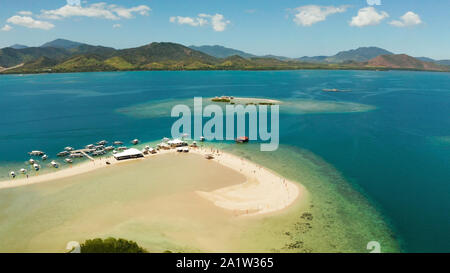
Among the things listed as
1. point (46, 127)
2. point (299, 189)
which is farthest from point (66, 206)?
point (46, 127)

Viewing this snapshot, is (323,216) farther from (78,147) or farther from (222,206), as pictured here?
(78,147)

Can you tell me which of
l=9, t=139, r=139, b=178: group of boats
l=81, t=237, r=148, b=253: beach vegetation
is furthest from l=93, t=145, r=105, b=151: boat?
l=81, t=237, r=148, b=253: beach vegetation

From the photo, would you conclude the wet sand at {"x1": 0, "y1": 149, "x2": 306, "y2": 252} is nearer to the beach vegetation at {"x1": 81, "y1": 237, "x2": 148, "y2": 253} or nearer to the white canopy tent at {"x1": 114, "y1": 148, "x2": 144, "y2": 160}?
the white canopy tent at {"x1": 114, "y1": 148, "x2": 144, "y2": 160}

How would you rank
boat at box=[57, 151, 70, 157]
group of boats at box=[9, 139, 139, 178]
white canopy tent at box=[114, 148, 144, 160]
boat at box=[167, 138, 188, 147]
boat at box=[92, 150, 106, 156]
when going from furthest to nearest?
boat at box=[167, 138, 188, 147]
boat at box=[92, 150, 106, 156]
boat at box=[57, 151, 70, 157]
white canopy tent at box=[114, 148, 144, 160]
group of boats at box=[9, 139, 139, 178]

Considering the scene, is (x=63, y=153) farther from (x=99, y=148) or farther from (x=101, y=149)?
(x=101, y=149)
